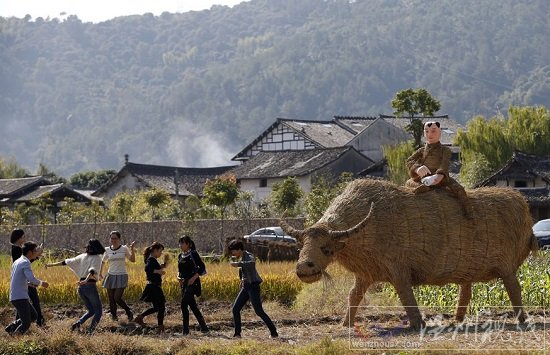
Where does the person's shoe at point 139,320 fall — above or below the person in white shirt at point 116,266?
below

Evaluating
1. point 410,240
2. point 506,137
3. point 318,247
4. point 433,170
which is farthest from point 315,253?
point 506,137

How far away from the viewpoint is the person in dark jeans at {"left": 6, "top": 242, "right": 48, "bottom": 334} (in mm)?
13641

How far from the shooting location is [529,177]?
142ft

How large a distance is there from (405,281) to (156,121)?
176 m

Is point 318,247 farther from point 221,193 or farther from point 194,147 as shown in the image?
point 194,147

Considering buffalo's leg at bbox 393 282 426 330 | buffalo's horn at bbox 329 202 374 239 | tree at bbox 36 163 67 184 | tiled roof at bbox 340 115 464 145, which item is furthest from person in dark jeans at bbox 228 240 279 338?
tree at bbox 36 163 67 184

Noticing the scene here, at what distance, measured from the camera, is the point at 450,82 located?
188125 mm

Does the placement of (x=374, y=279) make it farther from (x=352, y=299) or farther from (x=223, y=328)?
(x=223, y=328)

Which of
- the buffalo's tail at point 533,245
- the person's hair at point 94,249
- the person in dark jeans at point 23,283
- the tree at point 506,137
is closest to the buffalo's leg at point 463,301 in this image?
the buffalo's tail at point 533,245

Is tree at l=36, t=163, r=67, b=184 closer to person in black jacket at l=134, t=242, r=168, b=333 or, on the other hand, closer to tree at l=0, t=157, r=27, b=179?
tree at l=0, t=157, r=27, b=179

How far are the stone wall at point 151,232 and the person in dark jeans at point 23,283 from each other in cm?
2396

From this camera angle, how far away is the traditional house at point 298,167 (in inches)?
2188

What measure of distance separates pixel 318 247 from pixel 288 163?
45380 mm

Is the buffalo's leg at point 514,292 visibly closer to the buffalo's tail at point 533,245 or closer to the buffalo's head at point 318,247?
the buffalo's tail at point 533,245
